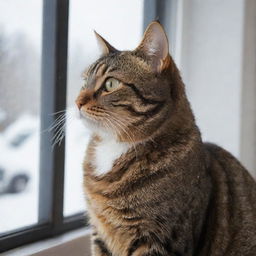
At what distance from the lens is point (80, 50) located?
1799mm

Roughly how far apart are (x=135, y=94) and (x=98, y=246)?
48 centimetres

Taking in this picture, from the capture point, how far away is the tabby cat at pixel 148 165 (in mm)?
1159

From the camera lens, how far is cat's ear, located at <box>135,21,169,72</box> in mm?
1201

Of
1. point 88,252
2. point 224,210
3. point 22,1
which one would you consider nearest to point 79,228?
point 88,252

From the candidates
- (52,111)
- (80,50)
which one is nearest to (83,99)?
(52,111)

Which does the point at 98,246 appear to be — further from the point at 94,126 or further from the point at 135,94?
the point at 135,94

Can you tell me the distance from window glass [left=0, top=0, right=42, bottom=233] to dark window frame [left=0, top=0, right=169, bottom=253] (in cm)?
3

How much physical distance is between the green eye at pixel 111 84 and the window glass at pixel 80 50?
43 centimetres

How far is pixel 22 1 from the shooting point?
5.08 ft

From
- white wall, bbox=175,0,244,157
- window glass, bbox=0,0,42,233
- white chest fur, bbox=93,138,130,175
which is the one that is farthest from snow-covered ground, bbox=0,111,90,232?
white wall, bbox=175,0,244,157

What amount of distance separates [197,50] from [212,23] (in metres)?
0.14

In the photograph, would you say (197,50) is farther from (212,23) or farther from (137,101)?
(137,101)

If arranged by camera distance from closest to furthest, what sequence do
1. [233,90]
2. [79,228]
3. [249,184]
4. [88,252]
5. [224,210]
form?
1. [224,210]
2. [249,184]
3. [88,252]
4. [79,228]
5. [233,90]

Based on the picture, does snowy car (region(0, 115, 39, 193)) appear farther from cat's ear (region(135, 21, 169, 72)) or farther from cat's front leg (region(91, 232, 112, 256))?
cat's ear (region(135, 21, 169, 72))
